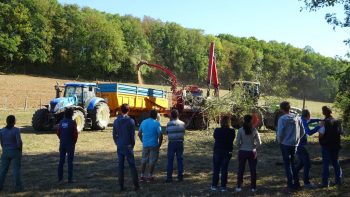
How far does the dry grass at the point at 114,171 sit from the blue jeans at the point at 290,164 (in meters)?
0.24

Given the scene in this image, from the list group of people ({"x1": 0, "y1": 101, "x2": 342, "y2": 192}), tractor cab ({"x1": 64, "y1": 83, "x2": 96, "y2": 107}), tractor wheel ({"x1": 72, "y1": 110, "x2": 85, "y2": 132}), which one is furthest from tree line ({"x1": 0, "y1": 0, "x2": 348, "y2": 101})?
group of people ({"x1": 0, "y1": 101, "x2": 342, "y2": 192})

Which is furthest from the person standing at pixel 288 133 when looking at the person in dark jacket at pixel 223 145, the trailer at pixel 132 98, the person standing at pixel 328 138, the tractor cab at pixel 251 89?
the trailer at pixel 132 98

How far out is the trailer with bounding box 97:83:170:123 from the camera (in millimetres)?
21297

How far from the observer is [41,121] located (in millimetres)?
18656

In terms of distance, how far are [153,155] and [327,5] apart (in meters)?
6.68

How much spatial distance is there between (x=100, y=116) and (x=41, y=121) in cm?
260

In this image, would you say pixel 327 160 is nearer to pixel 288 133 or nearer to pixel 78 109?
pixel 288 133

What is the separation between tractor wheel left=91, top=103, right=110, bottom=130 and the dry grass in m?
2.29

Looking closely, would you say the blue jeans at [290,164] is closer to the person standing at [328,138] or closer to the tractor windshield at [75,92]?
the person standing at [328,138]

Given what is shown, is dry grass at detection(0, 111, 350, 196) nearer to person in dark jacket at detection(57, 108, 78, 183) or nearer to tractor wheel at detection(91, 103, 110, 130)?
person in dark jacket at detection(57, 108, 78, 183)

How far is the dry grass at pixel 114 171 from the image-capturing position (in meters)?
8.64

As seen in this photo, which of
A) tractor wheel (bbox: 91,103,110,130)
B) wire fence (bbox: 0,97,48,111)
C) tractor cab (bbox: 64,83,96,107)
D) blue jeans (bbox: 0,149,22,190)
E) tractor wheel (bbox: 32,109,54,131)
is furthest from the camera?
wire fence (bbox: 0,97,48,111)

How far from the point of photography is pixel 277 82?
19453 mm

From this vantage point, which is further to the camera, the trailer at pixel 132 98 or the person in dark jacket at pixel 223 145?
the trailer at pixel 132 98
